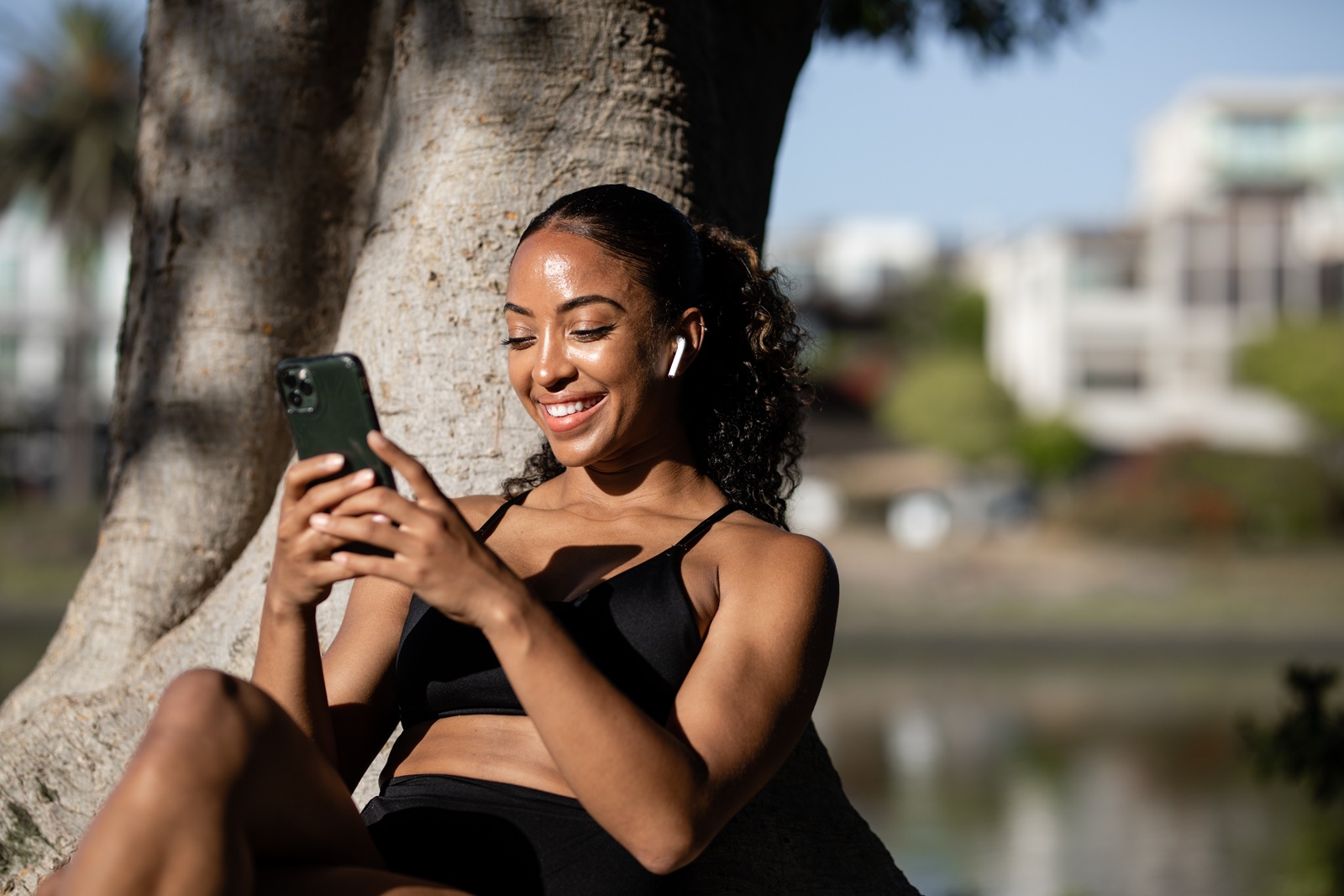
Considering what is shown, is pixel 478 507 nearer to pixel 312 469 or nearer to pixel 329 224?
pixel 312 469

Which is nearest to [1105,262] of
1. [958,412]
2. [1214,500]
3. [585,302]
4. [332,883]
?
[958,412]

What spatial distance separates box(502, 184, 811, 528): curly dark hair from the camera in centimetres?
259

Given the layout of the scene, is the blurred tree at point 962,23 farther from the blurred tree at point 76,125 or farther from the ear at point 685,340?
the blurred tree at point 76,125

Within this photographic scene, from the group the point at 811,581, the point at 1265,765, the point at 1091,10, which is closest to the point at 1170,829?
the point at 1265,765

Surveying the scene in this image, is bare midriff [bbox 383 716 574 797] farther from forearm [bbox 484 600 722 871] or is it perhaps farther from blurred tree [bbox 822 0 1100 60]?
blurred tree [bbox 822 0 1100 60]

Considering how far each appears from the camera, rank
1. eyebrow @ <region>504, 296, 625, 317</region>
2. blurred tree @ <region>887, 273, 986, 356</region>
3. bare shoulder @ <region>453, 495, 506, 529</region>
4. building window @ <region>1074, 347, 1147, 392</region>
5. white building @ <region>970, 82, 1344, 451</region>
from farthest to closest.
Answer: blurred tree @ <region>887, 273, 986, 356</region> → building window @ <region>1074, 347, 1147, 392</region> → white building @ <region>970, 82, 1344, 451</region> → bare shoulder @ <region>453, 495, 506, 529</region> → eyebrow @ <region>504, 296, 625, 317</region>

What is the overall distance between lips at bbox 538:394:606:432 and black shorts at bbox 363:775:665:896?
66 cm

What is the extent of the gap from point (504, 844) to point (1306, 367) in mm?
33511

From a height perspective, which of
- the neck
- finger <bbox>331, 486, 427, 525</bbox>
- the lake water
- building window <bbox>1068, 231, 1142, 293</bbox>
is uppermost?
building window <bbox>1068, 231, 1142, 293</bbox>

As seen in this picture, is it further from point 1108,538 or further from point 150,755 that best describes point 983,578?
point 150,755

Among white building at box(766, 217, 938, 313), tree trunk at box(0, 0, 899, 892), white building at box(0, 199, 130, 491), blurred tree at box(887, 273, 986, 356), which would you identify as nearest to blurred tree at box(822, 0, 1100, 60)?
tree trunk at box(0, 0, 899, 892)

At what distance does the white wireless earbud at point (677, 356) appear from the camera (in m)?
2.59

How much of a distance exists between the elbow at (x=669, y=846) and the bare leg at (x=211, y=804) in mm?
444

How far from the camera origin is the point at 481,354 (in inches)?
132
